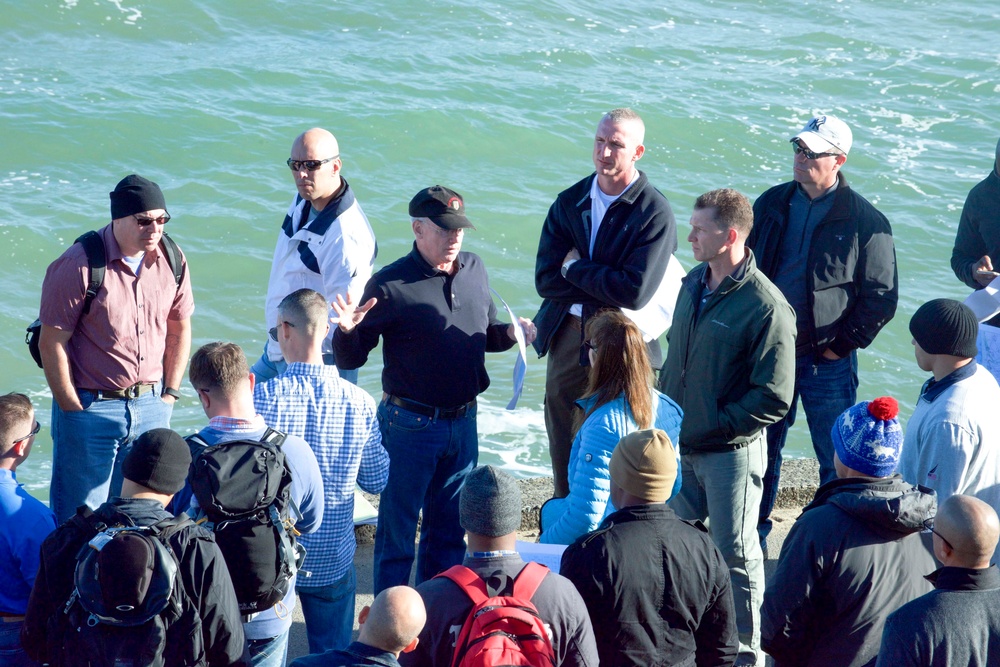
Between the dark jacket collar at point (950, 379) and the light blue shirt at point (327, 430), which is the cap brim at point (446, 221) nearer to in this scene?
the light blue shirt at point (327, 430)

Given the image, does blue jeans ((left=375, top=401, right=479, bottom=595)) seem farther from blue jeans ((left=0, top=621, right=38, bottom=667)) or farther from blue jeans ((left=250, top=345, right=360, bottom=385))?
blue jeans ((left=0, top=621, right=38, bottom=667))

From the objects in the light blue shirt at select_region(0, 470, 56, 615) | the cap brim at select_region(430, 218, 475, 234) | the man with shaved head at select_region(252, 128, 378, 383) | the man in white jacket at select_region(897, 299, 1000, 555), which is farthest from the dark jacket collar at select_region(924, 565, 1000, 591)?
the man with shaved head at select_region(252, 128, 378, 383)

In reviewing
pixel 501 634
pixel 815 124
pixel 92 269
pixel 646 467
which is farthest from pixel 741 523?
pixel 92 269

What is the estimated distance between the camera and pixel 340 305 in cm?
478

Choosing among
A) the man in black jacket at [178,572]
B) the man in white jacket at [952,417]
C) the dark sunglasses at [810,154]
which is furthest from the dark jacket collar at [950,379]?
the man in black jacket at [178,572]

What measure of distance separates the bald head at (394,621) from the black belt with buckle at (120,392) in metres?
2.69

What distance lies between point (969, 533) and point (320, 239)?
367 centimetres

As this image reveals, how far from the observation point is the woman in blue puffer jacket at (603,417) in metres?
3.90

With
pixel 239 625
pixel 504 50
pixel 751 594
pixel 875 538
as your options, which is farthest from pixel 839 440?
pixel 504 50

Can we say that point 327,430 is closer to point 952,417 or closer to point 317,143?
point 317,143

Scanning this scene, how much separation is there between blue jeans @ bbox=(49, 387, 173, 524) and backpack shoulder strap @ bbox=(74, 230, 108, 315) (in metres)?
0.45

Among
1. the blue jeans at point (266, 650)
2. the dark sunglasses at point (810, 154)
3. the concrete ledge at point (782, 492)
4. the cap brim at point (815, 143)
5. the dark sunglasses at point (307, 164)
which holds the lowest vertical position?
the concrete ledge at point (782, 492)

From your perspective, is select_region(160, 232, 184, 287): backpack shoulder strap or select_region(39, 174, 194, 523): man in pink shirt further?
select_region(160, 232, 184, 287): backpack shoulder strap

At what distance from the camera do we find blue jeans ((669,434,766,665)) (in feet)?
15.2
